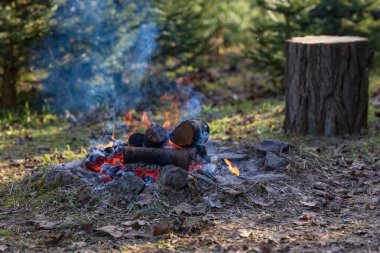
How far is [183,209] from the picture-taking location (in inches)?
193

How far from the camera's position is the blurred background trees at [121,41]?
895 centimetres

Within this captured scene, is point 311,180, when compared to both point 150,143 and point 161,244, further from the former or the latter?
point 161,244

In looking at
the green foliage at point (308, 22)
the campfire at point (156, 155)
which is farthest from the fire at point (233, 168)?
the green foliage at point (308, 22)

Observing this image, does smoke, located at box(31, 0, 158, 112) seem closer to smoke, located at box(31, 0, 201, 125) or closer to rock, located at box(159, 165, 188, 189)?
smoke, located at box(31, 0, 201, 125)

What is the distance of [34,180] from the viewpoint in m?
5.75

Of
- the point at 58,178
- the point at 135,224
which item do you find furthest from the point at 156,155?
the point at 135,224

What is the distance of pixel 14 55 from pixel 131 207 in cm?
Answer: 480

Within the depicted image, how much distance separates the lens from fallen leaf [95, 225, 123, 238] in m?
4.50

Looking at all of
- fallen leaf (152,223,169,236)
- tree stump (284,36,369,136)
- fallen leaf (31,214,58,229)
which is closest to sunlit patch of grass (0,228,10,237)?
fallen leaf (31,214,58,229)

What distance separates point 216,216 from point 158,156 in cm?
95

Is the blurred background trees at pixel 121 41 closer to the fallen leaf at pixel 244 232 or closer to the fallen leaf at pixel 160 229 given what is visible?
the fallen leaf at pixel 160 229

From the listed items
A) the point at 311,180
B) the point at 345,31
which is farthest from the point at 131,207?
the point at 345,31

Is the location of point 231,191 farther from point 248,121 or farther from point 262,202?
point 248,121

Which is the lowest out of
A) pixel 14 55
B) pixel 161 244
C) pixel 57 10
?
pixel 161 244
